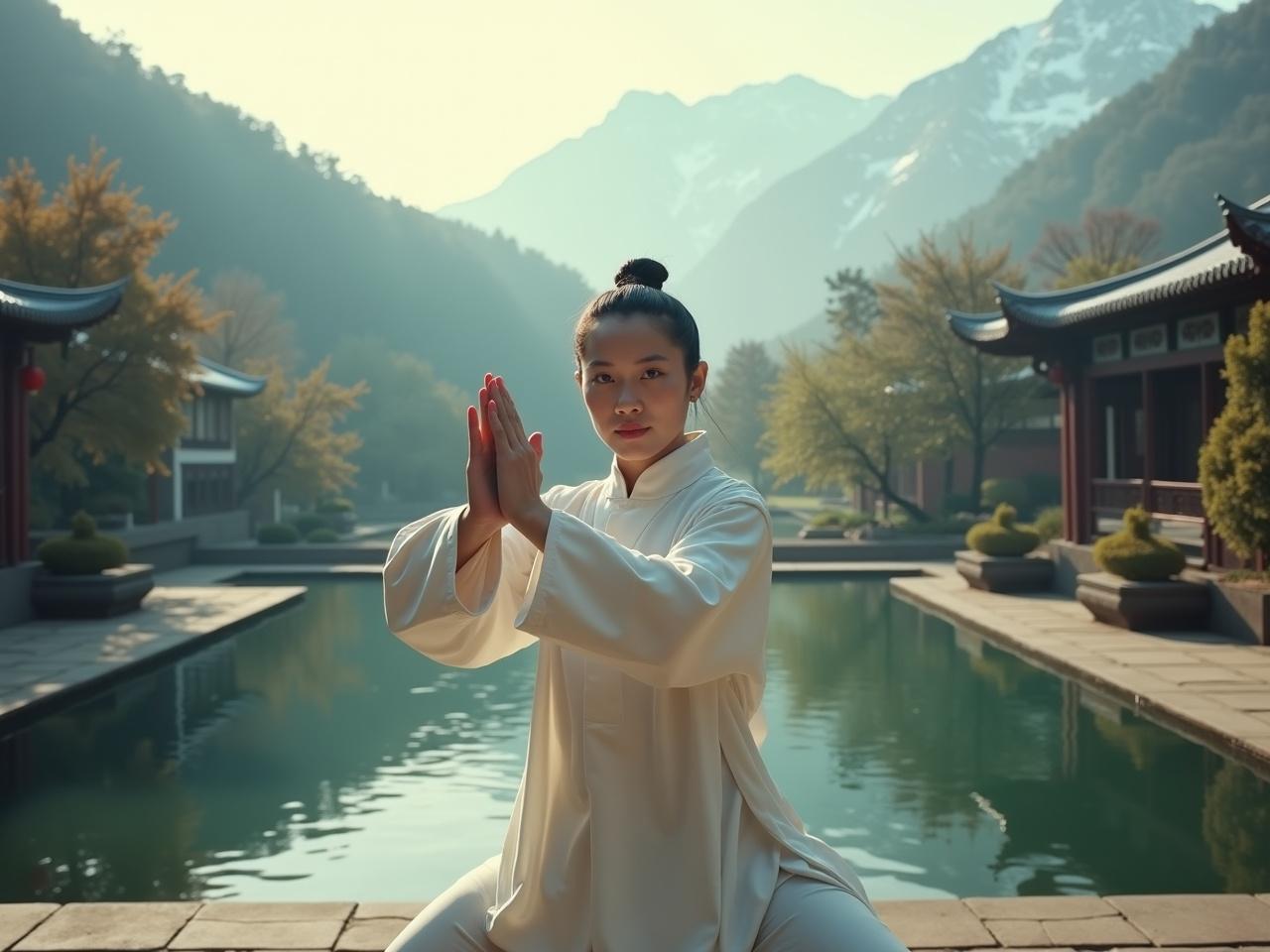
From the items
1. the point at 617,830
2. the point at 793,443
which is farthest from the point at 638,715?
the point at 793,443

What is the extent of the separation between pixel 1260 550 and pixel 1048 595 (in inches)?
187

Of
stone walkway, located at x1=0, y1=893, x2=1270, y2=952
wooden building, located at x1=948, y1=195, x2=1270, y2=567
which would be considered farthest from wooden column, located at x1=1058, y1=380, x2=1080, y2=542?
stone walkway, located at x1=0, y1=893, x2=1270, y2=952

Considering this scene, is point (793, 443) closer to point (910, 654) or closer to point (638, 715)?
point (910, 654)

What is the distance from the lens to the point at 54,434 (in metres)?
16.0

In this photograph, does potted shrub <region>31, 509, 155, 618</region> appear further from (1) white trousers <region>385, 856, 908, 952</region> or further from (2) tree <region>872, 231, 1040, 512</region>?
(2) tree <region>872, 231, 1040, 512</region>

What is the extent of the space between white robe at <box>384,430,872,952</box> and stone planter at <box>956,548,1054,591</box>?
44.7ft

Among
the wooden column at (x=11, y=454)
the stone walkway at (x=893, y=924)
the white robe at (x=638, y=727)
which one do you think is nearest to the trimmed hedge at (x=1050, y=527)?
the wooden column at (x=11, y=454)

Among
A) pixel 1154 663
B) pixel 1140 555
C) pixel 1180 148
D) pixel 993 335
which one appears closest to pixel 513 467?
pixel 1154 663

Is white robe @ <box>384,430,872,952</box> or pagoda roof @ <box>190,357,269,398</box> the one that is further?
pagoda roof @ <box>190,357,269,398</box>

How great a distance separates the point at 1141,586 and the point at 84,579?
34.0ft

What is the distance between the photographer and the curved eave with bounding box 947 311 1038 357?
16.1 m

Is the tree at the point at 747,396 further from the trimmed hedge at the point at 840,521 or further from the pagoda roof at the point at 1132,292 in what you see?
the pagoda roof at the point at 1132,292

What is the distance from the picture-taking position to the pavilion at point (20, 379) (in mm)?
13164

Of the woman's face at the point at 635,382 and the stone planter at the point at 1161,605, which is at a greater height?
the woman's face at the point at 635,382
